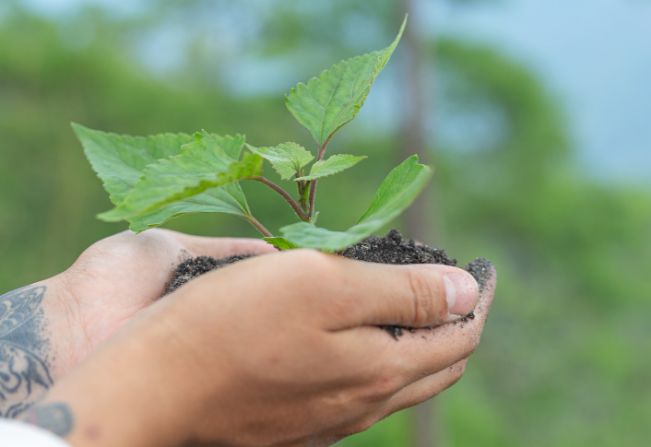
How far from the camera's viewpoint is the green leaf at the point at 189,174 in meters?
0.99

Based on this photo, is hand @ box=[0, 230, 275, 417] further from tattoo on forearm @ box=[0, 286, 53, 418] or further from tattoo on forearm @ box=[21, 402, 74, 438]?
tattoo on forearm @ box=[21, 402, 74, 438]

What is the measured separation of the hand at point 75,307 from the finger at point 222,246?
0.09ft

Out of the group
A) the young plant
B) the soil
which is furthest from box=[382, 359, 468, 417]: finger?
the young plant

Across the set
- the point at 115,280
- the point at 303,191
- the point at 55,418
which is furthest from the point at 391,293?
the point at 115,280

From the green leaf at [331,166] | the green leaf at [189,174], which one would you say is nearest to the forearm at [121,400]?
the green leaf at [189,174]

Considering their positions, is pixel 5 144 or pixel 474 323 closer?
pixel 474 323

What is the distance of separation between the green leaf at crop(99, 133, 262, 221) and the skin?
11 centimetres

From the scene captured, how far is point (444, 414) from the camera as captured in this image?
7.27 metres

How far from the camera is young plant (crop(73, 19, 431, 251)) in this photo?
1.09 m

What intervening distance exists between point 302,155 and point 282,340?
14.7 inches

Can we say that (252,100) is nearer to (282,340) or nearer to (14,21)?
(14,21)

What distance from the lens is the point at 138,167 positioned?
129cm

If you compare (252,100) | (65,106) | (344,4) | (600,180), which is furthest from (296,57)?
(600,180)

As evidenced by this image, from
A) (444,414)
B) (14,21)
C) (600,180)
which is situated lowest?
(444,414)
